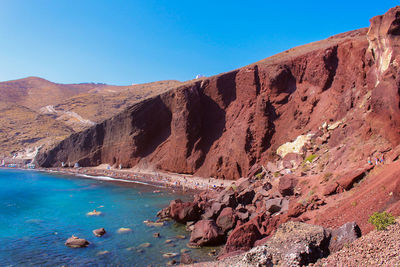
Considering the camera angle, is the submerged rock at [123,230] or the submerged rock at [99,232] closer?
the submerged rock at [99,232]

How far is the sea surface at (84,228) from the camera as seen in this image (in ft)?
56.9

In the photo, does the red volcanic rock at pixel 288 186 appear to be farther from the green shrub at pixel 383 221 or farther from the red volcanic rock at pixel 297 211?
the green shrub at pixel 383 221

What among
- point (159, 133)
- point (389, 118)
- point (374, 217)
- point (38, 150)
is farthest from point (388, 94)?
point (38, 150)

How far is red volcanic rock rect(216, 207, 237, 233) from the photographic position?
811 inches

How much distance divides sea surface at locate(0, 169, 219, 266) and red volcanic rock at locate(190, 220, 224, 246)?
71 cm

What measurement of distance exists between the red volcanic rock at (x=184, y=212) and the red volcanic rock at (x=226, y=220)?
12.4ft

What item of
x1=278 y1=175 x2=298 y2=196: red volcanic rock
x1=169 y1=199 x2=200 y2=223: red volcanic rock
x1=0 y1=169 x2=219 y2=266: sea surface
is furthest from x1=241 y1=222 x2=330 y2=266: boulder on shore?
x1=169 y1=199 x2=200 y2=223: red volcanic rock

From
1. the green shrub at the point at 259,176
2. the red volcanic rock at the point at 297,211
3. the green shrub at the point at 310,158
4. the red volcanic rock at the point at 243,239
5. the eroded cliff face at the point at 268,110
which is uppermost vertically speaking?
the eroded cliff face at the point at 268,110

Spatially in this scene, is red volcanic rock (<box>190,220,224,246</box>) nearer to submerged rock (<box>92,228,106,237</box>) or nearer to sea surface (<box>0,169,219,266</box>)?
sea surface (<box>0,169,219,266</box>)

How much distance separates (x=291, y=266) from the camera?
8859 millimetres

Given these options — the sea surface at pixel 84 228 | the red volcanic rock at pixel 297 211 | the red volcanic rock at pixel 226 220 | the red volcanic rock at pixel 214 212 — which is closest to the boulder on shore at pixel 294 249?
the red volcanic rock at pixel 297 211

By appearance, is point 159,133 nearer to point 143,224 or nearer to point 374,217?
point 143,224

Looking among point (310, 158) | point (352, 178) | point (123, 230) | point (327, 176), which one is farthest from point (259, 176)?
point (123, 230)

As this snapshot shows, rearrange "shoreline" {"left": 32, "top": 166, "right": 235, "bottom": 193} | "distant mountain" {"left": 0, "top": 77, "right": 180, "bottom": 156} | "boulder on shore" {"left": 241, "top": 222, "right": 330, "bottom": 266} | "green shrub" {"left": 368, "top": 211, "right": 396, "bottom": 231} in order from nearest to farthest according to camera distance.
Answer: "green shrub" {"left": 368, "top": 211, "right": 396, "bottom": 231} → "boulder on shore" {"left": 241, "top": 222, "right": 330, "bottom": 266} → "shoreline" {"left": 32, "top": 166, "right": 235, "bottom": 193} → "distant mountain" {"left": 0, "top": 77, "right": 180, "bottom": 156}
